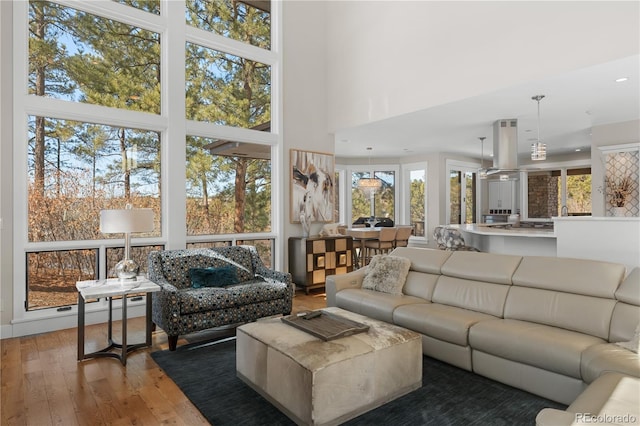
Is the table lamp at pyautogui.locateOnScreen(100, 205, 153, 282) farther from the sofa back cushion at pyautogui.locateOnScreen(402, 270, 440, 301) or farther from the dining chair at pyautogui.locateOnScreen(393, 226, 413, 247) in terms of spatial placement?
the dining chair at pyautogui.locateOnScreen(393, 226, 413, 247)

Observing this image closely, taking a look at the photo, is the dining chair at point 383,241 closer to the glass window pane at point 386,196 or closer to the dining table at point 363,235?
the dining table at point 363,235

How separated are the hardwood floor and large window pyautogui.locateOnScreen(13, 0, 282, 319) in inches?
33.9

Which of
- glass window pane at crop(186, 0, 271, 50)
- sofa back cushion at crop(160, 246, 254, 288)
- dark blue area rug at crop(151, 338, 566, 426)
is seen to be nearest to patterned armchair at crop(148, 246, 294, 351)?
sofa back cushion at crop(160, 246, 254, 288)

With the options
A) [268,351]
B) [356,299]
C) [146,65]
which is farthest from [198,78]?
[268,351]

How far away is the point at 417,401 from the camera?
8.26 feet

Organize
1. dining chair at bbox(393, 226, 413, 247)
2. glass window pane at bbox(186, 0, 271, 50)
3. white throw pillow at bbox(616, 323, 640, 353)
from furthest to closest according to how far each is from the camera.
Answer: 1. dining chair at bbox(393, 226, 413, 247)
2. glass window pane at bbox(186, 0, 271, 50)
3. white throw pillow at bbox(616, 323, 640, 353)

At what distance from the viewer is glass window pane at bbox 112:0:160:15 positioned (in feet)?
15.1

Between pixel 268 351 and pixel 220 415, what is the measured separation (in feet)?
1.58

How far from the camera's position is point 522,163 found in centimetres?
1045

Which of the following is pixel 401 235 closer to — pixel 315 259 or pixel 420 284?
pixel 315 259

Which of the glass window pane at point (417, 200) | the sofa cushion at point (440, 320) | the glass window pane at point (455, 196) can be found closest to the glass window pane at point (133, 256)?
the sofa cushion at point (440, 320)

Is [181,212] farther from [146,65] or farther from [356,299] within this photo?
[356,299]

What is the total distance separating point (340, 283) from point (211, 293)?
1412 mm

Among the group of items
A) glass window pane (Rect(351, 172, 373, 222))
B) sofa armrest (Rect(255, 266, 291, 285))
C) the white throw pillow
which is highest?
glass window pane (Rect(351, 172, 373, 222))
